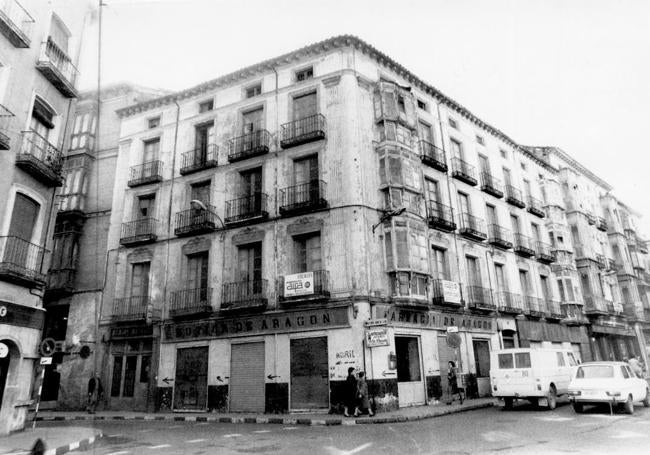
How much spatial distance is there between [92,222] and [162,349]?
31.2 ft

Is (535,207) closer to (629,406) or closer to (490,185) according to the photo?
(490,185)

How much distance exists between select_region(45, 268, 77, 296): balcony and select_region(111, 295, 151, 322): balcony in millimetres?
3332

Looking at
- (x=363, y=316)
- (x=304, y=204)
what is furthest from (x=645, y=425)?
(x=304, y=204)

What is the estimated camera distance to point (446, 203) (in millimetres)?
23297

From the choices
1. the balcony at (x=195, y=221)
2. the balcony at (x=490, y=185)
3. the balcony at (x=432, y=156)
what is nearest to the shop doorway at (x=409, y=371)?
the balcony at (x=432, y=156)

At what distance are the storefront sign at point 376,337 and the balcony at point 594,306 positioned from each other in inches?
965

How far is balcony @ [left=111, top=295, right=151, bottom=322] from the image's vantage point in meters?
21.4

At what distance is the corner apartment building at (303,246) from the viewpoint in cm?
1792

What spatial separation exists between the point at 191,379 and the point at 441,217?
1466 centimetres

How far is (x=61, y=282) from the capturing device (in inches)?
934

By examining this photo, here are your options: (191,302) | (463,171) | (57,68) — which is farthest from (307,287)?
(463,171)

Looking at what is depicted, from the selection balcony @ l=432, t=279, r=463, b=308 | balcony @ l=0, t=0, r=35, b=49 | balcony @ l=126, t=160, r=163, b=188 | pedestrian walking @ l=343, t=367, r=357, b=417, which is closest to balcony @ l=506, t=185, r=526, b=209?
balcony @ l=432, t=279, r=463, b=308

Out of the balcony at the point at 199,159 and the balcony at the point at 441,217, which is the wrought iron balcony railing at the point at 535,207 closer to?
the balcony at the point at 441,217

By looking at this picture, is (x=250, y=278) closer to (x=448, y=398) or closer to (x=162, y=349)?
(x=162, y=349)
